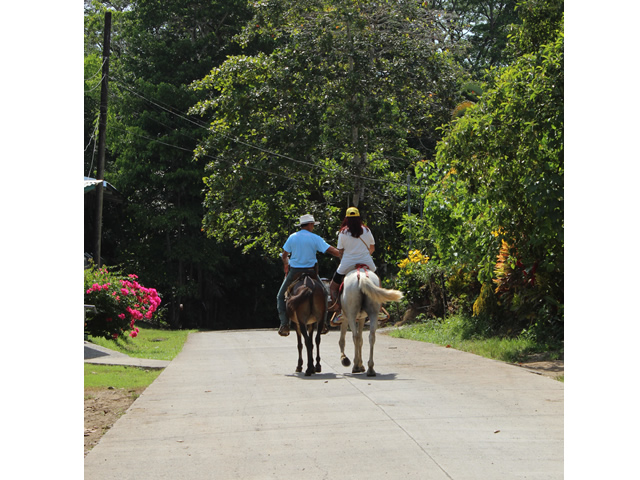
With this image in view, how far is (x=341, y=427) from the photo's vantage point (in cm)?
755

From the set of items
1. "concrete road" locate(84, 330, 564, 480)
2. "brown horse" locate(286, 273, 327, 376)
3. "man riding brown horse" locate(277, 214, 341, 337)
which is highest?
"man riding brown horse" locate(277, 214, 341, 337)

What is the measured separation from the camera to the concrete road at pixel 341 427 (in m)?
6.07

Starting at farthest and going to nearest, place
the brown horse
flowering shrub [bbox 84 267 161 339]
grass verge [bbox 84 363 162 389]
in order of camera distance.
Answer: flowering shrub [bbox 84 267 161 339], the brown horse, grass verge [bbox 84 363 162 389]

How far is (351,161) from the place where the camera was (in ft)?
101

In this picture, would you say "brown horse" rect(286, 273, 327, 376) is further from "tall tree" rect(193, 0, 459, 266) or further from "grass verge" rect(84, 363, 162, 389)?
"tall tree" rect(193, 0, 459, 266)

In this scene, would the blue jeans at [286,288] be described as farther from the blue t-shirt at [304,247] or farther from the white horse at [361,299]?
the white horse at [361,299]

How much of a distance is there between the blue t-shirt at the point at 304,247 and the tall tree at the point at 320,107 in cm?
1680

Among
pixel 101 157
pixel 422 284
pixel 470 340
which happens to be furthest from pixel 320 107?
pixel 470 340

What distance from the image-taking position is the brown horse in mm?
11859

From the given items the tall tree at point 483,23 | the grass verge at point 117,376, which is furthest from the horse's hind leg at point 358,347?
the tall tree at point 483,23

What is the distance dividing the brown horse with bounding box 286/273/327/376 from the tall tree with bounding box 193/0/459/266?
56.1ft

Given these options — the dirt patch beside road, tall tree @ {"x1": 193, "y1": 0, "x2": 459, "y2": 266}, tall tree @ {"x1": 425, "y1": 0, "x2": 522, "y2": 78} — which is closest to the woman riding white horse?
the dirt patch beside road

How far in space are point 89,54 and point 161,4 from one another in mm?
8611

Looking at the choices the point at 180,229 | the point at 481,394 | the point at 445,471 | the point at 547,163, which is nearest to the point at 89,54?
the point at 180,229
